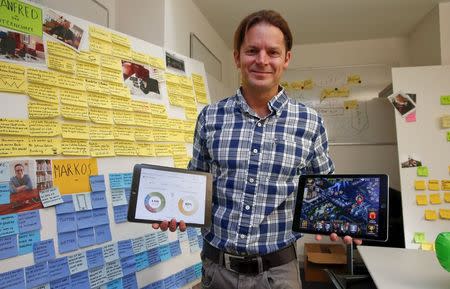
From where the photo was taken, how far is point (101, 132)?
125cm

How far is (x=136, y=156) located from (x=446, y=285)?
137 centimetres

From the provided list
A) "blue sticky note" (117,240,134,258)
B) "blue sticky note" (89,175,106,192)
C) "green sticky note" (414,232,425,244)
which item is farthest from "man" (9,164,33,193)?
"green sticky note" (414,232,425,244)

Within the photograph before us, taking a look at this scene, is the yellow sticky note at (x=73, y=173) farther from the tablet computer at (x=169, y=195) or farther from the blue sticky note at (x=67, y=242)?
the tablet computer at (x=169, y=195)

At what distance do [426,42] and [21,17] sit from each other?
3219mm

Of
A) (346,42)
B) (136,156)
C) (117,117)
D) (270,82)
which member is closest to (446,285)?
(270,82)

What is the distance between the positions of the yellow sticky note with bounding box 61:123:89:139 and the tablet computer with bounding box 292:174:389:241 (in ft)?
2.62

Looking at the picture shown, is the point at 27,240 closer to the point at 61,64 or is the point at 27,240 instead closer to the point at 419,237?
the point at 61,64

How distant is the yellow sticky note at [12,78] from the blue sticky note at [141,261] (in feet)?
2.53

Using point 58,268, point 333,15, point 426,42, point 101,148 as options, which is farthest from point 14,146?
point 426,42

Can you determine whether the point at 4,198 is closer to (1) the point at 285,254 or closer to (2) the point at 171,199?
(2) the point at 171,199

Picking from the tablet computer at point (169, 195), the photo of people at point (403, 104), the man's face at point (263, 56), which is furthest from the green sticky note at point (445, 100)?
the tablet computer at point (169, 195)

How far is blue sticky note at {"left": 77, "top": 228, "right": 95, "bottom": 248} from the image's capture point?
113cm

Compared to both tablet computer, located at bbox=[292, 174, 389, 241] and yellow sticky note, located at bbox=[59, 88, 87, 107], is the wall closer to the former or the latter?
tablet computer, located at bbox=[292, 174, 389, 241]

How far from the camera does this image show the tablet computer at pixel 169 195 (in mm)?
991
